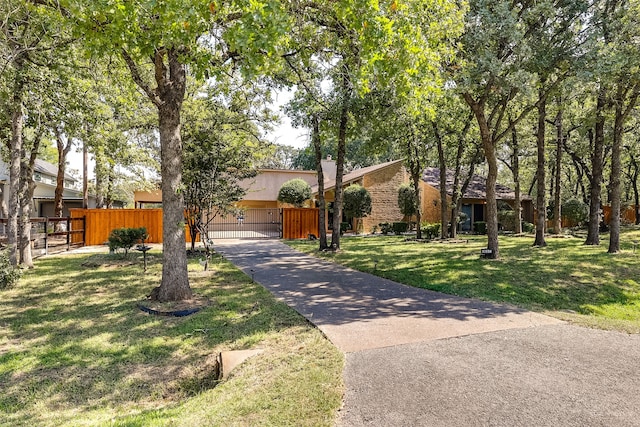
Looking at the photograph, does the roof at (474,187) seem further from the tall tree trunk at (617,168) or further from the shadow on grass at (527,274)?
the shadow on grass at (527,274)

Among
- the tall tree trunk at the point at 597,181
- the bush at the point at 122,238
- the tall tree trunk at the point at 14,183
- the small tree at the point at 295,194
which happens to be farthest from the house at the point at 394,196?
the tall tree trunk at the point at 14,183

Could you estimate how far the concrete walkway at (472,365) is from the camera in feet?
10.1

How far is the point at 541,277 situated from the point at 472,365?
6.23m

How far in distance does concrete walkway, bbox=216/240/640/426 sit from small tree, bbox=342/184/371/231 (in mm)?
16593

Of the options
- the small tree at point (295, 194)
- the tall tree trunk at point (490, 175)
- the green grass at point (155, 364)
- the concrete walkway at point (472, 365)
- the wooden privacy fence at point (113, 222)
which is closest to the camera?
the concrete walkway at point (472, 365)

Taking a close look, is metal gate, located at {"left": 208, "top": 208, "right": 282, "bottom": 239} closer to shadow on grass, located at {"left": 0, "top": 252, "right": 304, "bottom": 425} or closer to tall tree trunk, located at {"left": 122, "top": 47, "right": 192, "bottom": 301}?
shadow on grass, located at {"left": 0, "top": 252, "right": 304, "bottom": 425}

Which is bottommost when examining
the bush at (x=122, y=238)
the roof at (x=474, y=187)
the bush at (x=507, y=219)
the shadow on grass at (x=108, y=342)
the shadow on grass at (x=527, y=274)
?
the shadow on grass at (x=108, y=342)

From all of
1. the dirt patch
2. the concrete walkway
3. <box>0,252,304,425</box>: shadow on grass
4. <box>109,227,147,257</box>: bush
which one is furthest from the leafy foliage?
the dirt patch

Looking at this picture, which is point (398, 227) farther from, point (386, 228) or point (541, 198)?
point (541, 198)

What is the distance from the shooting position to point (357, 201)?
23656mm

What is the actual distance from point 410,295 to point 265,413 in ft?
16.1

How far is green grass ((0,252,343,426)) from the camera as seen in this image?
3.40 m

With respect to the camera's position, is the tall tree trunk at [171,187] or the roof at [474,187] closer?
the tall tree trunk at [171,187]

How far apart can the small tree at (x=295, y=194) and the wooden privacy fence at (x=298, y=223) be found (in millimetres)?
5011
